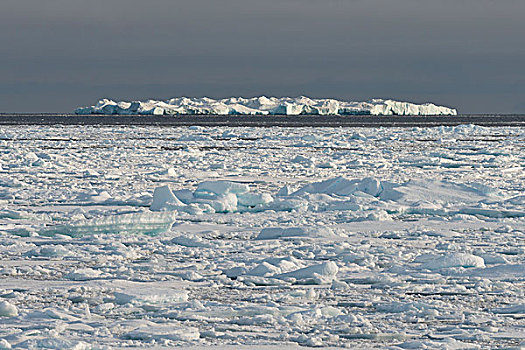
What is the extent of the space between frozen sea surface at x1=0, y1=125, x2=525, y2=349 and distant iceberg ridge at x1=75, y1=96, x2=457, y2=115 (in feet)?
448

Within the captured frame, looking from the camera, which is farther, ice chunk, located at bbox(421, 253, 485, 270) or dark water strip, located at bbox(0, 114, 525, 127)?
dark water strip, located at bbox(0, 114, 525, 127)

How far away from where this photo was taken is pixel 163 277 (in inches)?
235

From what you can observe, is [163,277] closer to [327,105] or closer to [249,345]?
[249,345]

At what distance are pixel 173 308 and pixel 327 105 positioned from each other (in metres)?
157

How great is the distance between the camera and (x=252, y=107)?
556 ft

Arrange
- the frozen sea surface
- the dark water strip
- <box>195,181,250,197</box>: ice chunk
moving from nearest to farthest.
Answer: the frozen sea surface, <box>195,181,250,197</box>: ice chunk, the dark water strip

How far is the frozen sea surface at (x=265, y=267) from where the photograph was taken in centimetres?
454

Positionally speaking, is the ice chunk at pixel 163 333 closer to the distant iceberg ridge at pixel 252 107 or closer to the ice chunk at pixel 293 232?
the ice chunk at pixel 293 232

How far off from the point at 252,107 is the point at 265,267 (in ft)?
538

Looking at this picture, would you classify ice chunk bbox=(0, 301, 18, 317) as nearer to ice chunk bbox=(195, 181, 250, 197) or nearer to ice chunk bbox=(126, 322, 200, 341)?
ice chunk bbox=(126, 322, 200, 341)

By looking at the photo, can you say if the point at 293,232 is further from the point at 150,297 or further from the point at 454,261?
the point at 150,297

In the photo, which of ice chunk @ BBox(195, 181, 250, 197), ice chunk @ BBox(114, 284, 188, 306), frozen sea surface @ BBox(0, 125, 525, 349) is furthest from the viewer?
ice chunk @ BBox(195, 181, 250, 197)

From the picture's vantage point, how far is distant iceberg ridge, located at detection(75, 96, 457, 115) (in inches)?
5945

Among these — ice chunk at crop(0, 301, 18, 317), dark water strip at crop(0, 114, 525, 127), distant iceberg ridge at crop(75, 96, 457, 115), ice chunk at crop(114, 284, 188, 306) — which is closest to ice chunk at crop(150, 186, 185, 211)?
ice chunk at crop(114, 284, 188, 306)
